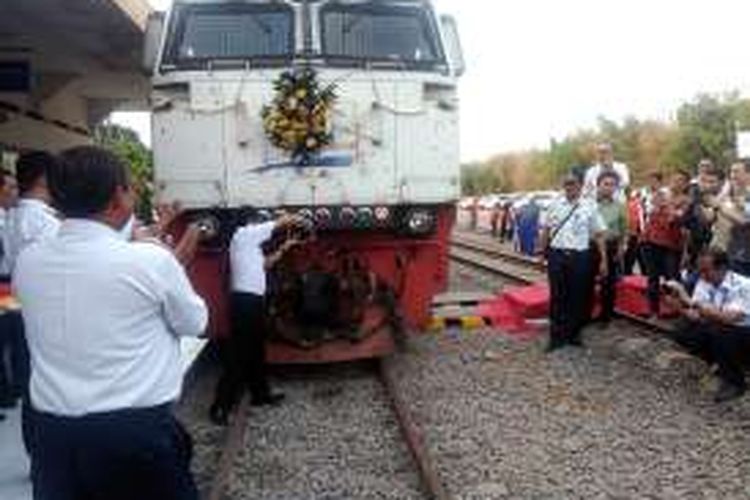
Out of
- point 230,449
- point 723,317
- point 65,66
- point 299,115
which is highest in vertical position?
point 65,66

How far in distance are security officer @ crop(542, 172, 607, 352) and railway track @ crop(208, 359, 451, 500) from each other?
1.88m

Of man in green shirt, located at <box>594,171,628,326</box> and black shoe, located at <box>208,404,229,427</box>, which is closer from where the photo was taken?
black shoe, located at <box>208,404,229,427</box>

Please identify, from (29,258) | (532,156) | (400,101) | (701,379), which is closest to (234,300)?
(400,101)

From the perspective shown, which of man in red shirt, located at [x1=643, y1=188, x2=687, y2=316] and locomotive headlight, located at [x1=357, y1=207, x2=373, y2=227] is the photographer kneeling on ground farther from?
man in red shirt, located at [x1=643, y1=188, x2=687, y2=316]

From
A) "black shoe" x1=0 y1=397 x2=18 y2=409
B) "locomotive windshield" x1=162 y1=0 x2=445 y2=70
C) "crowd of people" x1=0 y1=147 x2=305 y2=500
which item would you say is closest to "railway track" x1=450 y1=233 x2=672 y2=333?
"locomotive windshield" x1=162 y1=0 x2=445 y2=70

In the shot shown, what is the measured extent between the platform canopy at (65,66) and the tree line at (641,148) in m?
10.4

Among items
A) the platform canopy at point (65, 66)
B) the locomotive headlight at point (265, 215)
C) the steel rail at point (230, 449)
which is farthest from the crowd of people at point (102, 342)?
the platform canopy at point (65, 66)

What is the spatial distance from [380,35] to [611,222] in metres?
3.33

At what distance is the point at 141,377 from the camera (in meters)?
3.71

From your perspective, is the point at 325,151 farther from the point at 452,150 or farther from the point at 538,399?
the point at 538,399

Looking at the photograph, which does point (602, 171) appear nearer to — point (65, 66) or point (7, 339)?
point (7, 339)

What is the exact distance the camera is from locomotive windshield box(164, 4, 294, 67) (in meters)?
11.0

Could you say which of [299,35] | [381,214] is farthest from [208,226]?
[299,35]

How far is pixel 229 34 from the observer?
36.6 ft
